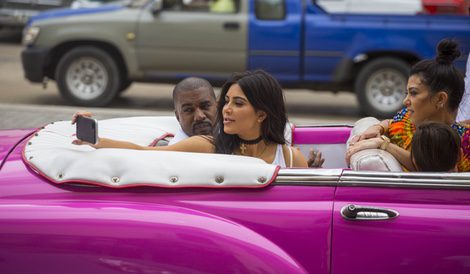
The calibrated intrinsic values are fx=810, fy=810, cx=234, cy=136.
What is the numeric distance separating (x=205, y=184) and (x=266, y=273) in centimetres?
37

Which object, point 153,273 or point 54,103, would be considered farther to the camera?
point 54,103

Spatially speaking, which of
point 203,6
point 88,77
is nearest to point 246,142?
point 203,6

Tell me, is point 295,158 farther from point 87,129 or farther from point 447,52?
point 87,129

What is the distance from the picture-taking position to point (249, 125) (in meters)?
3.08

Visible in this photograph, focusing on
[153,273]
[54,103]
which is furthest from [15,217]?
[54,103]

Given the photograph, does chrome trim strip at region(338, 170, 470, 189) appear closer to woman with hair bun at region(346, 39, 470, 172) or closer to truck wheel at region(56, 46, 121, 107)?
woman with hair bun at region(346, 39, 470, 172)

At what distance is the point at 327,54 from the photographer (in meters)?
9.20

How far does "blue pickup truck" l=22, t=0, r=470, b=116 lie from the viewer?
9.10 m

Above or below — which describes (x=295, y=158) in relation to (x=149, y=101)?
above

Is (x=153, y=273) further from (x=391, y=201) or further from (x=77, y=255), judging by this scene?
(x=391, y=201)

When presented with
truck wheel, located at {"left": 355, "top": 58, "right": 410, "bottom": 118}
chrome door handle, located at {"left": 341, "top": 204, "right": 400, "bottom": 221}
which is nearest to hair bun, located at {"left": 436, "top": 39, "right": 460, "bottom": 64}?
chrome door handle, located at {"left": 341, "top": 204, "right": 400, "bottom": 221}

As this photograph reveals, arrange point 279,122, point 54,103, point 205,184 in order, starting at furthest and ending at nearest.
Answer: point 54,103
point 279,122
point 205,184

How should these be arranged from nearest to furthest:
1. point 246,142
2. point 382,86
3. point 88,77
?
point 246,142 < point 382,86 < point 88,77

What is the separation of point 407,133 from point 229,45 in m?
6.14
